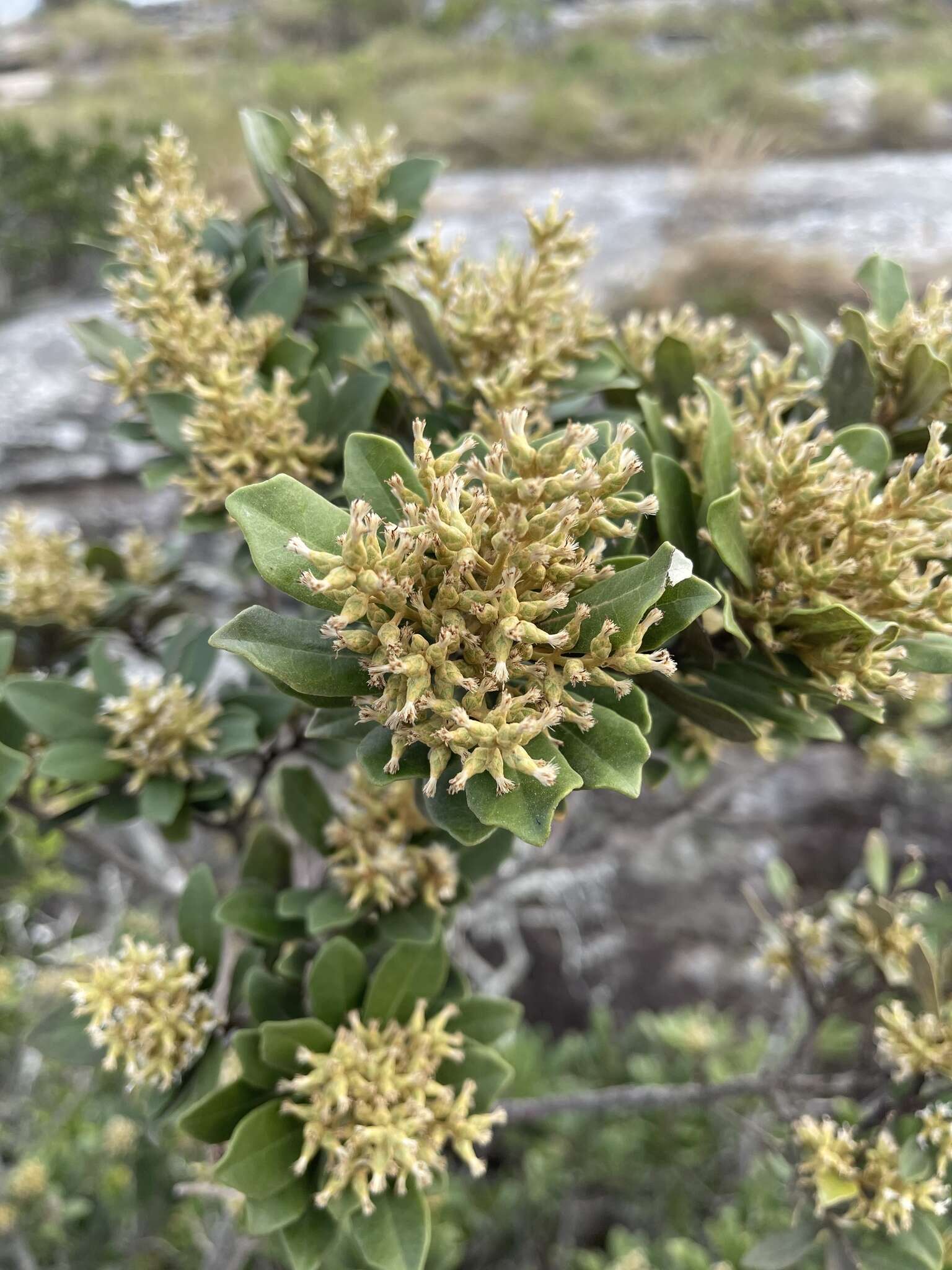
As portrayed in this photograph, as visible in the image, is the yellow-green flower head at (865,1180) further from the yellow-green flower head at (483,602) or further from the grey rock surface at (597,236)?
the grey rock surface at (597,236)

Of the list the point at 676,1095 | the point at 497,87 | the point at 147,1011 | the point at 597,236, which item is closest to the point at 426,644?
the point at 147,1011

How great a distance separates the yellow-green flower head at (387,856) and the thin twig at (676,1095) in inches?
22.9

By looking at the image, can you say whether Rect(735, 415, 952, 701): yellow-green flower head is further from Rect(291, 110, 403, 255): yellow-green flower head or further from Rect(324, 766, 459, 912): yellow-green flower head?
Rect(291, 110, 403, 255): yellow-green flower head

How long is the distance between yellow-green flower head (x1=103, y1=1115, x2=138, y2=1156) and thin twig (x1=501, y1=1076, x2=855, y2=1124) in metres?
1.47

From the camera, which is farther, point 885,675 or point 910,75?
point 910,75

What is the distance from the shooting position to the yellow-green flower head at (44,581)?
1384mm

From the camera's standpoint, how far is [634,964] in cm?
399

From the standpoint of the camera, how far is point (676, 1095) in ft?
4.96

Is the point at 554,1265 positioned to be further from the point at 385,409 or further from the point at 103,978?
the point at 385,409

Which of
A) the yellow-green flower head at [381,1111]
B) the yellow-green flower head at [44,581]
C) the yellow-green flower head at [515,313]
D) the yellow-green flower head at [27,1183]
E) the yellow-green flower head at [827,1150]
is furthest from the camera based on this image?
the yellow-green flower head at [27,1183]

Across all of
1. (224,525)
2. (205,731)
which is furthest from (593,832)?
(224,525)

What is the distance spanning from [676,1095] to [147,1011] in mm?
1034

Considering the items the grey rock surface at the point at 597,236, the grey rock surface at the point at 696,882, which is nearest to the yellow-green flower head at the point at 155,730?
the grey rock surface at the point at 696,882

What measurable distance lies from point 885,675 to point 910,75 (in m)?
13.6
